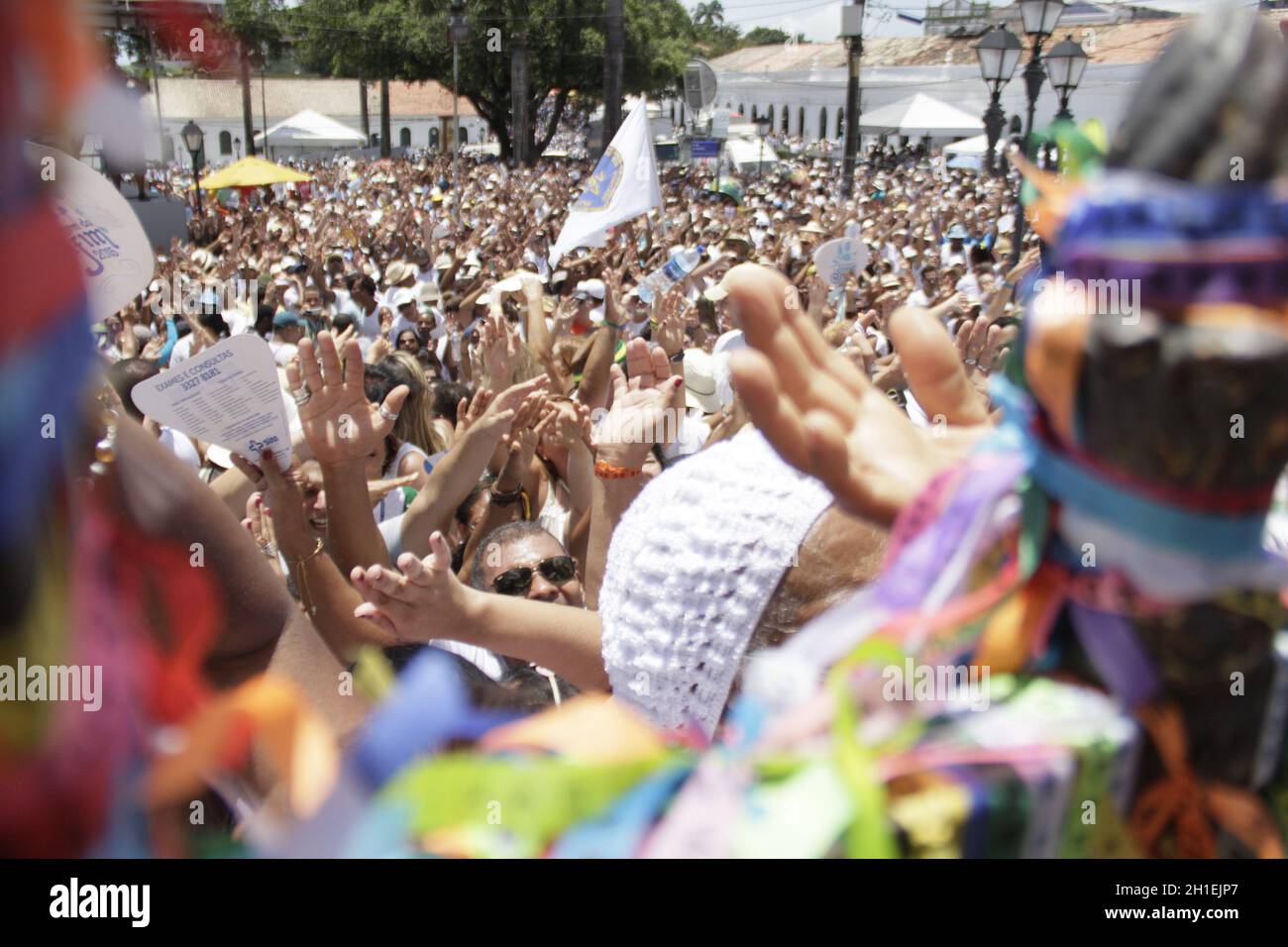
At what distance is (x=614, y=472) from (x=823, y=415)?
162 cm

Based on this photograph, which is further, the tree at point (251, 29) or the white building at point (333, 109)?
the white building at point (333, 109)

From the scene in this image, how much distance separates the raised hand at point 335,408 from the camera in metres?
2.51

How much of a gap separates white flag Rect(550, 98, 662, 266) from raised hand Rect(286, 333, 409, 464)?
5338 mm

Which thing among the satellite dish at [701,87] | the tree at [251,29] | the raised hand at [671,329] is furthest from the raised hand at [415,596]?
the satellite dish at [701,87]

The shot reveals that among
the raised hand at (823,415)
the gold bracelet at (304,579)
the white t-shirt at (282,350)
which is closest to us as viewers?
the raised hand at (823,415)

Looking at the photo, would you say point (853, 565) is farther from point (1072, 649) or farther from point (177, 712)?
point (177, 712)

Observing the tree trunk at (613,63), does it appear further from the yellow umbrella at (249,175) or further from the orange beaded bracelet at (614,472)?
the orange beaded bracelet at (614,472)

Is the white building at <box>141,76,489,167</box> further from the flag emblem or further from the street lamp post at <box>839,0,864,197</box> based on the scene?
the flag emblem

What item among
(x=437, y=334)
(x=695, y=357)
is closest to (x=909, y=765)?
(x=695, y=357)

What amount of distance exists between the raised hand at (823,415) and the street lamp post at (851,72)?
57.1 ft

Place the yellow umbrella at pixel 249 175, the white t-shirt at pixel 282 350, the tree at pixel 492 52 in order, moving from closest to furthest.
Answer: the white t-shirt at pixel 282 350 < the yellow umbrella at pixel 249 175 < the tree at pixel 492 52

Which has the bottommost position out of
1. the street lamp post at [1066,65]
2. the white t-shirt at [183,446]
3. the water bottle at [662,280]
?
the white t-shirt at [183,446]

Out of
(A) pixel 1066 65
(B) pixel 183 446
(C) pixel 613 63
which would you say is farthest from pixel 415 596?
(C) pixel 613 63
